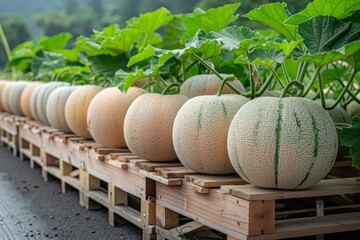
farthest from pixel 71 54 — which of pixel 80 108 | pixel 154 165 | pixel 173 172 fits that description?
pixel 173 172

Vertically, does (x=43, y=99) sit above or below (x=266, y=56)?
below

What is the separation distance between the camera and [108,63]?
4.33 metres

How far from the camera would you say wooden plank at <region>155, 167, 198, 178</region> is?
9.84ft

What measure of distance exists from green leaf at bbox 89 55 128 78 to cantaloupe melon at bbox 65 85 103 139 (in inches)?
8.1

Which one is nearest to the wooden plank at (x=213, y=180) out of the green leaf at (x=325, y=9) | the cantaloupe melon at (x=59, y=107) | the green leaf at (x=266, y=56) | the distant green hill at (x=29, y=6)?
the green leaf at (x=266, y=56)

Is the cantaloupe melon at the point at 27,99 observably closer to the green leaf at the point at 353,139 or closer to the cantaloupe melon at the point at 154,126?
the cantaloupe melon at the point at 154,126

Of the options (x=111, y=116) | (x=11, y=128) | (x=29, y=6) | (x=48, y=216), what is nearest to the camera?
(x=111, y=116)

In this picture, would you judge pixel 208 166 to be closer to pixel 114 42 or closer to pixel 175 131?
pixel 175 131

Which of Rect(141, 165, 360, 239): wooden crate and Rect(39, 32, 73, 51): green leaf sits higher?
Rect(39, 32, 73, 51): green leaf

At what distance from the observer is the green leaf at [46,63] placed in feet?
20.2

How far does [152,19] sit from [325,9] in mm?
1739

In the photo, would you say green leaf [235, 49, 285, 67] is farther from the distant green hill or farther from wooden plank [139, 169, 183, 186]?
the distant green hill

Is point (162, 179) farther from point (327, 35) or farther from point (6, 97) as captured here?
point (6, 97)

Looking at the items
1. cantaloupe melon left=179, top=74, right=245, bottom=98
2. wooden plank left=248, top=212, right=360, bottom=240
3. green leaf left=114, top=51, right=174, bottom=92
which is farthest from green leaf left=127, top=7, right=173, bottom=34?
wooden plank left=248, top=212, right=360, bottom=240
